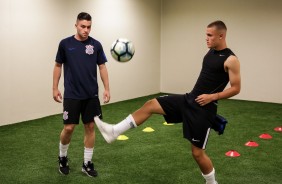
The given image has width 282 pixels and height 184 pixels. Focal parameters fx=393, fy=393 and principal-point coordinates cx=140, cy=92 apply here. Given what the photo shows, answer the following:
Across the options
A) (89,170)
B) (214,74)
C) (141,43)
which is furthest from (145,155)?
(141,43)

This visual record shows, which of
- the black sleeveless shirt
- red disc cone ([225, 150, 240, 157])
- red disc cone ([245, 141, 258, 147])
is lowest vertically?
red disc cone ([245, 141, 258, 147])

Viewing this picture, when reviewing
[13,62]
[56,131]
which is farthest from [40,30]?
[56,131]

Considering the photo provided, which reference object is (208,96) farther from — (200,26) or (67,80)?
(200,26)

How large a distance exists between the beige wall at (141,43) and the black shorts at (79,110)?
308cm

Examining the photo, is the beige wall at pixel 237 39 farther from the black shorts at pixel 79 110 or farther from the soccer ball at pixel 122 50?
the black shorts at pixel 79 110

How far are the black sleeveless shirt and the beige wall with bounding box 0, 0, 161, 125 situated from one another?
4.17m

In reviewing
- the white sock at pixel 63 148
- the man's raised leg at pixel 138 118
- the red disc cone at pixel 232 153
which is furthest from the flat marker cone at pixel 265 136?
the white sock at pixel 63 148

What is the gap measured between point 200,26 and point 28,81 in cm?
456

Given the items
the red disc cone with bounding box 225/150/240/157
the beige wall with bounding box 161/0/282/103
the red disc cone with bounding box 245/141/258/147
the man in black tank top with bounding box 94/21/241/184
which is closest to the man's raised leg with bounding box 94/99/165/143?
the man in black tank top with bounding box 94/21/241/184

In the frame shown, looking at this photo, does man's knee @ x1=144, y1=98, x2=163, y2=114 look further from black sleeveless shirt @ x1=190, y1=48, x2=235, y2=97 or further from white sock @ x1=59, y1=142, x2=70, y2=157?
white sock @ x1=59, y1=142, x2=70, y2=157

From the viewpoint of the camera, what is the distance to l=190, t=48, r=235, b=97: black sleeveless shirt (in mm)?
3102

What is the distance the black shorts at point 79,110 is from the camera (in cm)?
372

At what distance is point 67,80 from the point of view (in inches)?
149

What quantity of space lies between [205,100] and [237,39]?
633cm
